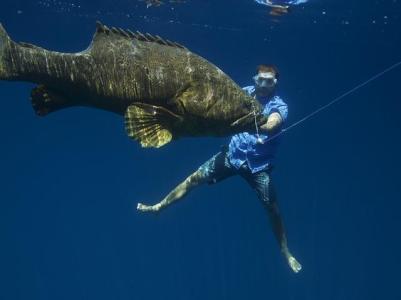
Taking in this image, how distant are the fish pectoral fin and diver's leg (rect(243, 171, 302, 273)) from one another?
581 centimetres

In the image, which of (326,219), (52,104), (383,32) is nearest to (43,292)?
(326,219)

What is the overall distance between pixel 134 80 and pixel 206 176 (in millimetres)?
6339

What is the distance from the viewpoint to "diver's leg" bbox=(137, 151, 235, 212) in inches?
434

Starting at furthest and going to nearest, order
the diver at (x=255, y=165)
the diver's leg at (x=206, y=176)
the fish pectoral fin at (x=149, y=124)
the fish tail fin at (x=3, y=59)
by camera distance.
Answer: the diver's leg at (x=206, y=176)
the diver at (x=255, y=165)
the fish tail fin at (x=3, y=59)
the fish pectoral fin at (x=149, y=124)

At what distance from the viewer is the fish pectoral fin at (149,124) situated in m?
4.90

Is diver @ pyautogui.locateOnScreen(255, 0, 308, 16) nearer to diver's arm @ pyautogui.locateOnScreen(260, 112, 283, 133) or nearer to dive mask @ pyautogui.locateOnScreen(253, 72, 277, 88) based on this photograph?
dive mask @ pyautogui.locateOnScreen(253, 72, 277, 88)

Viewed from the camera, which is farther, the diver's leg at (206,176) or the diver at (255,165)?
the diver's leg at (206,176)

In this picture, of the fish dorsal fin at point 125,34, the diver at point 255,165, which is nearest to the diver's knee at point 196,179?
the diver at point 255,165

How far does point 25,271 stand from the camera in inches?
A: 1185

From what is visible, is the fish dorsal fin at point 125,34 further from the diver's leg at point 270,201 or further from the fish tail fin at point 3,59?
the diver's leg at point 270,201

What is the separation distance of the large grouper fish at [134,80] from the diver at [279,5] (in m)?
13.9

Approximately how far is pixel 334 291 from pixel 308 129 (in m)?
16.3

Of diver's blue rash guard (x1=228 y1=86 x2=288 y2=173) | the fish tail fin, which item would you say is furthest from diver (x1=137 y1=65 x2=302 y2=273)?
the fish tail fin

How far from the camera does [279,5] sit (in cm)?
1909
